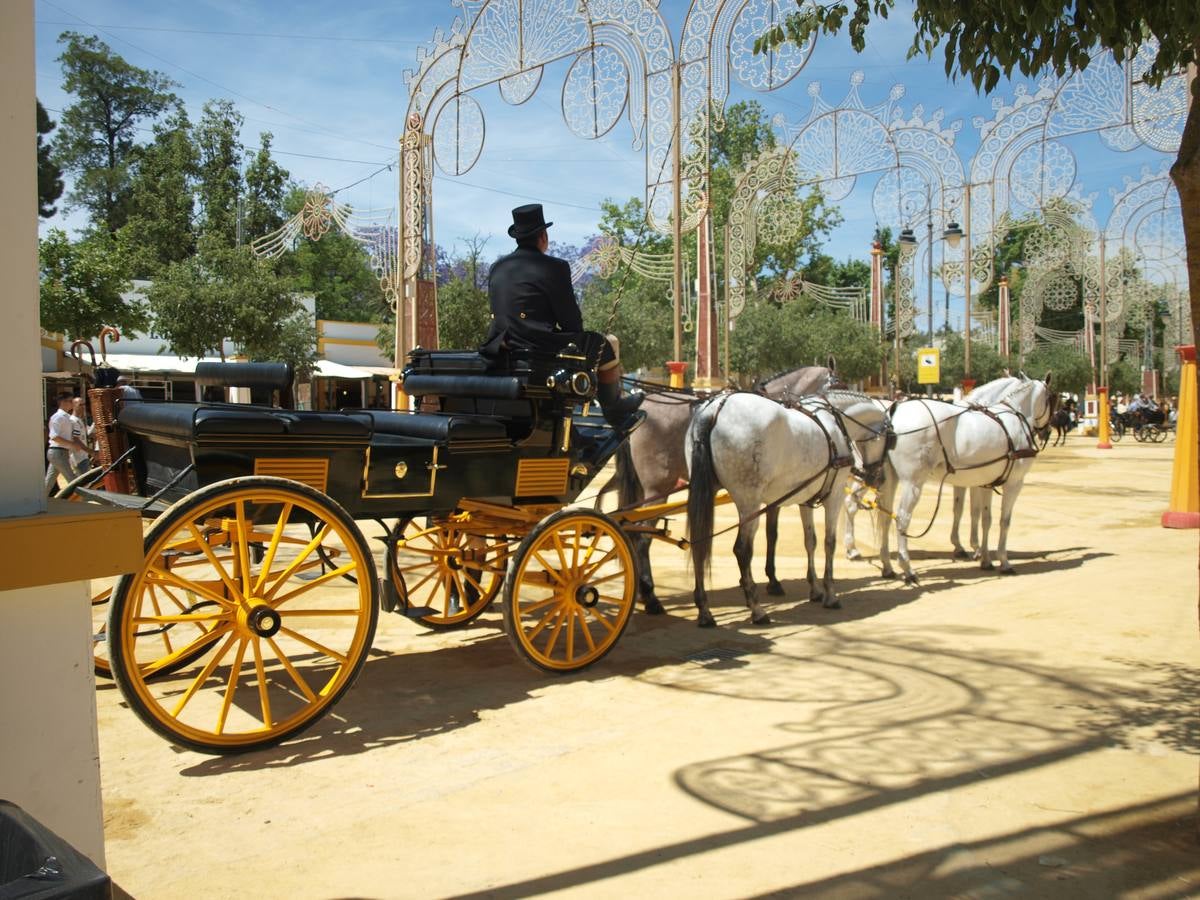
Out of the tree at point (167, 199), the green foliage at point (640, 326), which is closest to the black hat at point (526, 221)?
the green foliage at point (640, 326)

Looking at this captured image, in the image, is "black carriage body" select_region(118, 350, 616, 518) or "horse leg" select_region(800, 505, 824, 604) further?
"horse leg" select_region(800, 505, 824, 604)

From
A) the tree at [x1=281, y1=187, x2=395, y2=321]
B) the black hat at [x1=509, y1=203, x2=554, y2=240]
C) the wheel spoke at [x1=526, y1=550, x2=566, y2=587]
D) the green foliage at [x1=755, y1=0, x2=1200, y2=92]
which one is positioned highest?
the tree at [x1=281, y1=187, x2=395, y2=321]

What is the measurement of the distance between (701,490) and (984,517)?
431 centimetres

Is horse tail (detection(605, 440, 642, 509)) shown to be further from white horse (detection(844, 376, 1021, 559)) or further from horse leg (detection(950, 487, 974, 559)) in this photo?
horse leg (detection(950, 487, 974, 559))

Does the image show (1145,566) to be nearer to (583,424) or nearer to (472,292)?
(583,424)

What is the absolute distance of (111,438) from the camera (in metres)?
4.90

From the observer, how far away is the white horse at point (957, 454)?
9.12 metres

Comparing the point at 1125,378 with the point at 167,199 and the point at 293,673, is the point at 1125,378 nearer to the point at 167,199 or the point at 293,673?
the point at 167,199

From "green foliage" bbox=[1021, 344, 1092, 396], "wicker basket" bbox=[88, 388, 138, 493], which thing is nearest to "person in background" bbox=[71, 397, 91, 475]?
"wicker basket" bbox=[88, 388, 138, 493]

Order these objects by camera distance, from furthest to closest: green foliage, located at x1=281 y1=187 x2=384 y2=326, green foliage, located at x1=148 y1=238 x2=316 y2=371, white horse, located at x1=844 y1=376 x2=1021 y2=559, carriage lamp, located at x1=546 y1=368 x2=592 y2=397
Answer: green foliage, located at x1=281 y1=187 x2=384 y2=326
green foliage, located at x1=148 y1=238 x2=316 y2=371
white horse, located at x1=844 y1=376 x2=1021 y2=559
carriage lamp, located at x1=546 y1=368 x2=592 y2=397

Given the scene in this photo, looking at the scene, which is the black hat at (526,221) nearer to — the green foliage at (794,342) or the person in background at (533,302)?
the person in background at (533,302)

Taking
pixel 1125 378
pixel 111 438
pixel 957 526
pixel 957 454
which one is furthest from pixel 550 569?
pixel 1125 378

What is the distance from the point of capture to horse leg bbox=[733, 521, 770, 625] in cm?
702

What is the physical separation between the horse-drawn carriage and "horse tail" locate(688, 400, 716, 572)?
30cm
